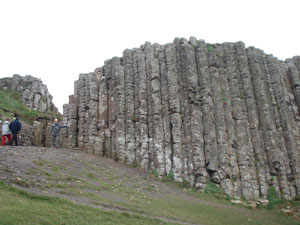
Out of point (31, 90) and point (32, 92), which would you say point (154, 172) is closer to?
point (32, 92)

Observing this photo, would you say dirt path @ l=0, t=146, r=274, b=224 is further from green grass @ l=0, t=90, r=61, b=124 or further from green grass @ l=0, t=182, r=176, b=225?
green grass @ l=0, t=90, r=61, b=124

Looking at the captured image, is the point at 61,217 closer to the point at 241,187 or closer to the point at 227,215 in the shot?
the point at 227,215

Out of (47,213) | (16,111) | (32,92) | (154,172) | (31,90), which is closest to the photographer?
(47,213)

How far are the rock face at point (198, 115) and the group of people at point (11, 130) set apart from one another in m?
4.36

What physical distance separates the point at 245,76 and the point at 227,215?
1313cm

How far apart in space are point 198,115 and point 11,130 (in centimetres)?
1206

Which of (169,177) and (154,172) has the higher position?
(154,172)

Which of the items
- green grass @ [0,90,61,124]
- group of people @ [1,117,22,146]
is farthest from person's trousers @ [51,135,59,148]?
green grass @ [0,90,61,124]

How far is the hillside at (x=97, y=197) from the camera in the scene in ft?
35.3

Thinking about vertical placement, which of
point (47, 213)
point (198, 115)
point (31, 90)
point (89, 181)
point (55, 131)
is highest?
point (31, 90)

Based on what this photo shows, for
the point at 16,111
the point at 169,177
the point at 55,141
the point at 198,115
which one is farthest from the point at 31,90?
the point at 169,177

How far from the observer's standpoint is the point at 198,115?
2364cm

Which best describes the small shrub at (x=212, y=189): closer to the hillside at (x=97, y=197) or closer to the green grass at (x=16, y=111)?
the hillside at (x=97, y=197)

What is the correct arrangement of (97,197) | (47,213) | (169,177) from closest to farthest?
(47,213)
(97,197)
(169,177)
